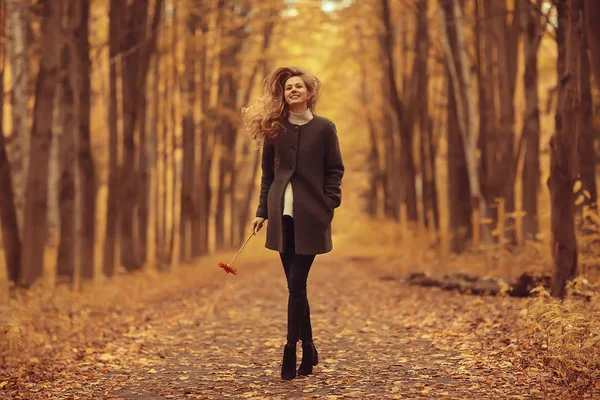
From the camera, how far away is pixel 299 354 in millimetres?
6965

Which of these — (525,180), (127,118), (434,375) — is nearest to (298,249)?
(434,375)

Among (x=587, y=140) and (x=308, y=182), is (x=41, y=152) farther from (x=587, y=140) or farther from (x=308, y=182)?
(x=587, y=140)

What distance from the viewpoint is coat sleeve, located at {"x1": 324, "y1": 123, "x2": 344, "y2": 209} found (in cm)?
564

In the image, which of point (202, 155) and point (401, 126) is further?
point (202, 155)

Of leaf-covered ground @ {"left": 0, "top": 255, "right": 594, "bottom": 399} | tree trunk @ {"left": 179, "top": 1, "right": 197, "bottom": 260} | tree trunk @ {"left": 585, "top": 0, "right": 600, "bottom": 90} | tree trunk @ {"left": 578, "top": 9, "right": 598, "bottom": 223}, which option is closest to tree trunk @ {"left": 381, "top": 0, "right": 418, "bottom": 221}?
tree trunk @ {"left": 179, "top": 1, "right": 197, "bottom": 260}

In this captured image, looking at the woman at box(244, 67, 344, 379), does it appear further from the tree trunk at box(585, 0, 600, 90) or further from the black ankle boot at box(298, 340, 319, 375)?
the tree trunk at box(585, 0, 600, 90)

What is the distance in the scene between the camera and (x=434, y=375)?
558 centimetres

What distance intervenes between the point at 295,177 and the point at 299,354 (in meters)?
2.09

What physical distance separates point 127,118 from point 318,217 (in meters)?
11.0

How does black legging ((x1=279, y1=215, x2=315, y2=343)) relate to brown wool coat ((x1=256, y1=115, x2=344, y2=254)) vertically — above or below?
below

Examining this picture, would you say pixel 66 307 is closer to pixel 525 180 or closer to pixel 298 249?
pixel 298 249

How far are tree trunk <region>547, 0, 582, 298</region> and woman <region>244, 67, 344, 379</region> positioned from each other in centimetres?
320

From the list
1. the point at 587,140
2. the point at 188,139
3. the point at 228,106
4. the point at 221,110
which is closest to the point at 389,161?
the point at 228,106

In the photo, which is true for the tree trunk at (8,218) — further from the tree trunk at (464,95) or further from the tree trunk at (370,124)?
the tree trunk at (370,124)
